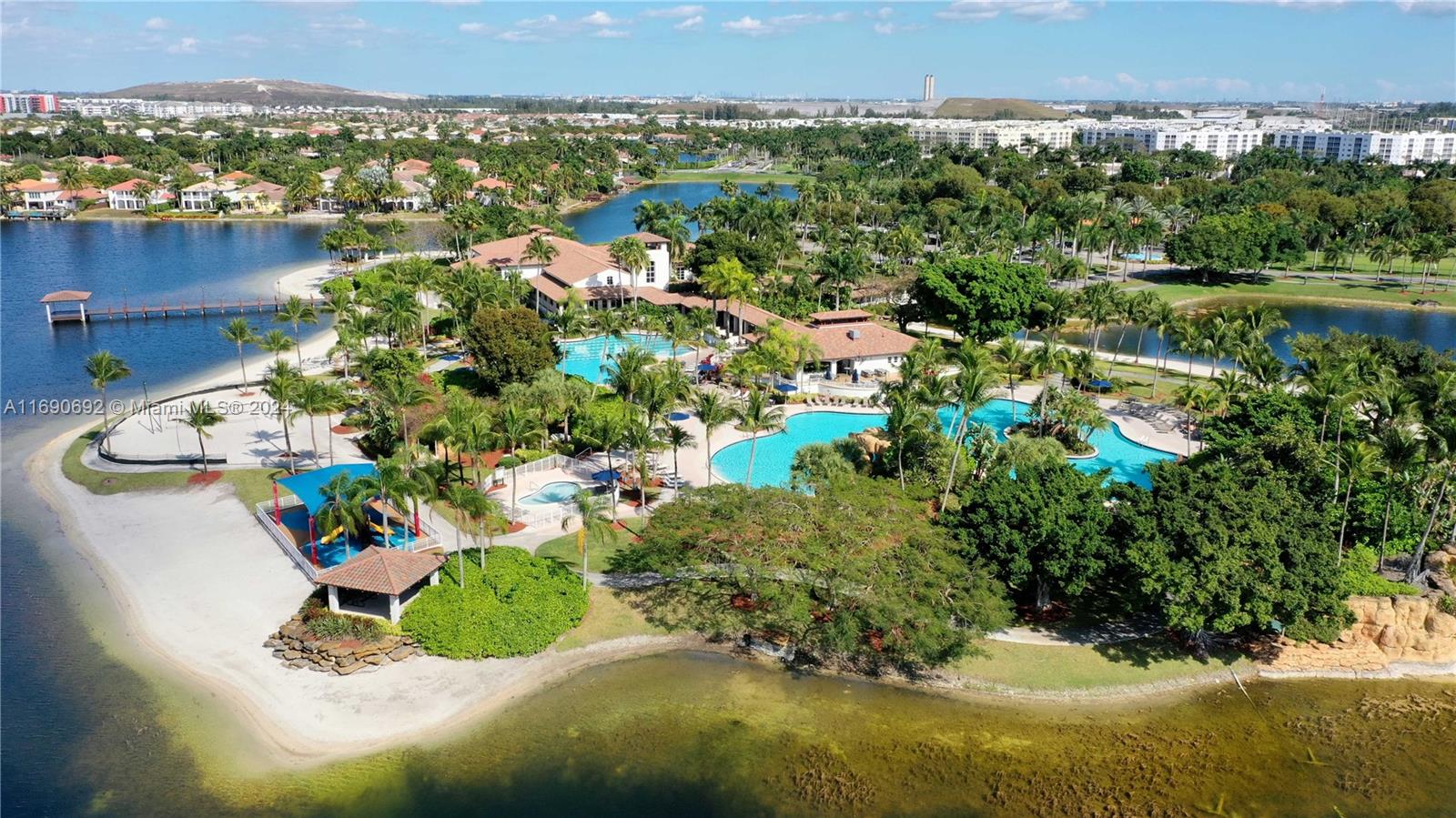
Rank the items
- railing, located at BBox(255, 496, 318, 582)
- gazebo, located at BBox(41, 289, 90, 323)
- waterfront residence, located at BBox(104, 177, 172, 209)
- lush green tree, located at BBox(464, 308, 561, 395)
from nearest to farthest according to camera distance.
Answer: railing, located at BBox(255, 496, 318, 582) → lush green tree, located at BBox(464, 308, 561, 395) → gazebo, located at BBox(41, 289, 90, 323) → waterfront residence, located at BBox(104, 177, 172, 209)

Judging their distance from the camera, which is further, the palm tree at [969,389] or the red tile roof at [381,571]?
the palm tree at [969,389]

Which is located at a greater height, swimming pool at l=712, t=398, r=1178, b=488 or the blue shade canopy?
the blue shade canopy

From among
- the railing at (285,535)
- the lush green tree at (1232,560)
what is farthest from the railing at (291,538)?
the lush green tree at (1232,560)

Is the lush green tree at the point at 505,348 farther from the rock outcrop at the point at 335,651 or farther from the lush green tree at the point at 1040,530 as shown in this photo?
the lush green tree at the point at 1040,530

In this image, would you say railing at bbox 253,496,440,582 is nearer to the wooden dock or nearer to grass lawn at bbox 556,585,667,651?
grass lawn at bbox 556,585,667,651

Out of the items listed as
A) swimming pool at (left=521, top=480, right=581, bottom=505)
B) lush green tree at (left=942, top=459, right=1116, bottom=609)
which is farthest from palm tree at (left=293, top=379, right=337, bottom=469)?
lush green tree at (left=942, top=459, right=1116, bottom=609)

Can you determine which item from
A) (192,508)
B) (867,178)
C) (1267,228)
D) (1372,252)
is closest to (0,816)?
(192,508)

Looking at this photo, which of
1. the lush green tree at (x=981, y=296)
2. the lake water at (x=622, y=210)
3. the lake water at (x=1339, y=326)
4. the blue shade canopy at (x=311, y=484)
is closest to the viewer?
the blue shade canopy at (x=311, y=484)
